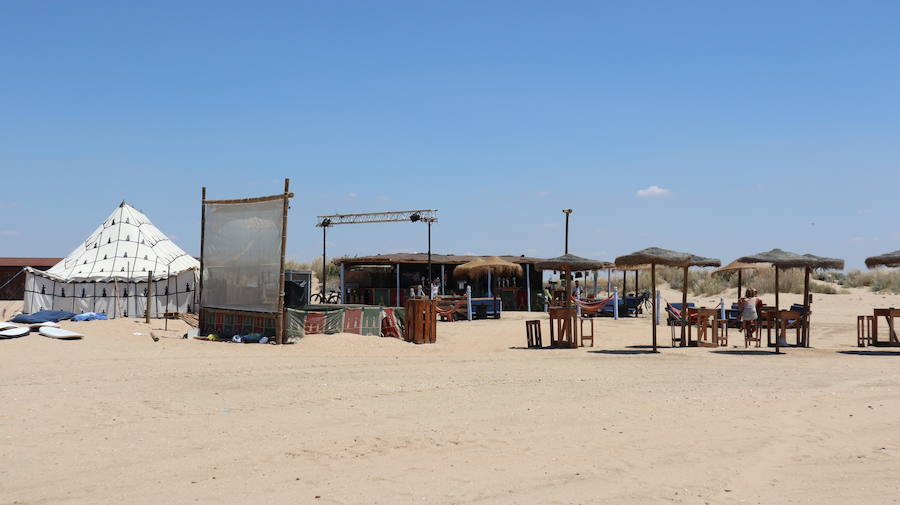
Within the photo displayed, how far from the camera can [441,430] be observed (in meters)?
7.53

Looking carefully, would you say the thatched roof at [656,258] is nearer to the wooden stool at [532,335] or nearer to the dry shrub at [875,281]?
the wooden stool at [532,335]

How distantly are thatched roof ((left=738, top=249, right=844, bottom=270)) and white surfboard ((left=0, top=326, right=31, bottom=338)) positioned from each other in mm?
14421

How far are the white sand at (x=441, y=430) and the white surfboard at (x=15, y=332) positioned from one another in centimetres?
168

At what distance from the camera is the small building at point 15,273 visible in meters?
38.6

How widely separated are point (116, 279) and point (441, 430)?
2018 cm

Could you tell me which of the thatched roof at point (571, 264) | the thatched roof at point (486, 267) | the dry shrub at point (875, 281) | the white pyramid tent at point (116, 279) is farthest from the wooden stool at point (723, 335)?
the dry shrub at point (875, 281)

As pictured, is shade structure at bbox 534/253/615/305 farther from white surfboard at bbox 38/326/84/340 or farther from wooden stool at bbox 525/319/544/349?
white surfboard at bbox 38/326/84/340

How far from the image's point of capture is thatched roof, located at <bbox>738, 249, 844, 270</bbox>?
1600 cm

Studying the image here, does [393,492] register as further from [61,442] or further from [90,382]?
[90,382]

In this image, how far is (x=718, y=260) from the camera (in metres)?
18.4

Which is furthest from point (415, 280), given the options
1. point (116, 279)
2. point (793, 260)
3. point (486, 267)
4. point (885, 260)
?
point (885, 260)

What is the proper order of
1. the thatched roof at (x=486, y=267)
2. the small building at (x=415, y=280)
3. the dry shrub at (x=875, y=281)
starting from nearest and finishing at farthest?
the thatched roof at (x=486, y=267) < the small building at (x=415, y=280) < the dry shrub at (x=875, y=281)

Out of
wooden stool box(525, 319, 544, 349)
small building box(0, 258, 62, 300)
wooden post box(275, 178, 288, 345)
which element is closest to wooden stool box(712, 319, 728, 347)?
wooden stool box(525, 319, 544, 349)

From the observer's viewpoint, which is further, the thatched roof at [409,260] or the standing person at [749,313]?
the thatched roof at [409,260]
